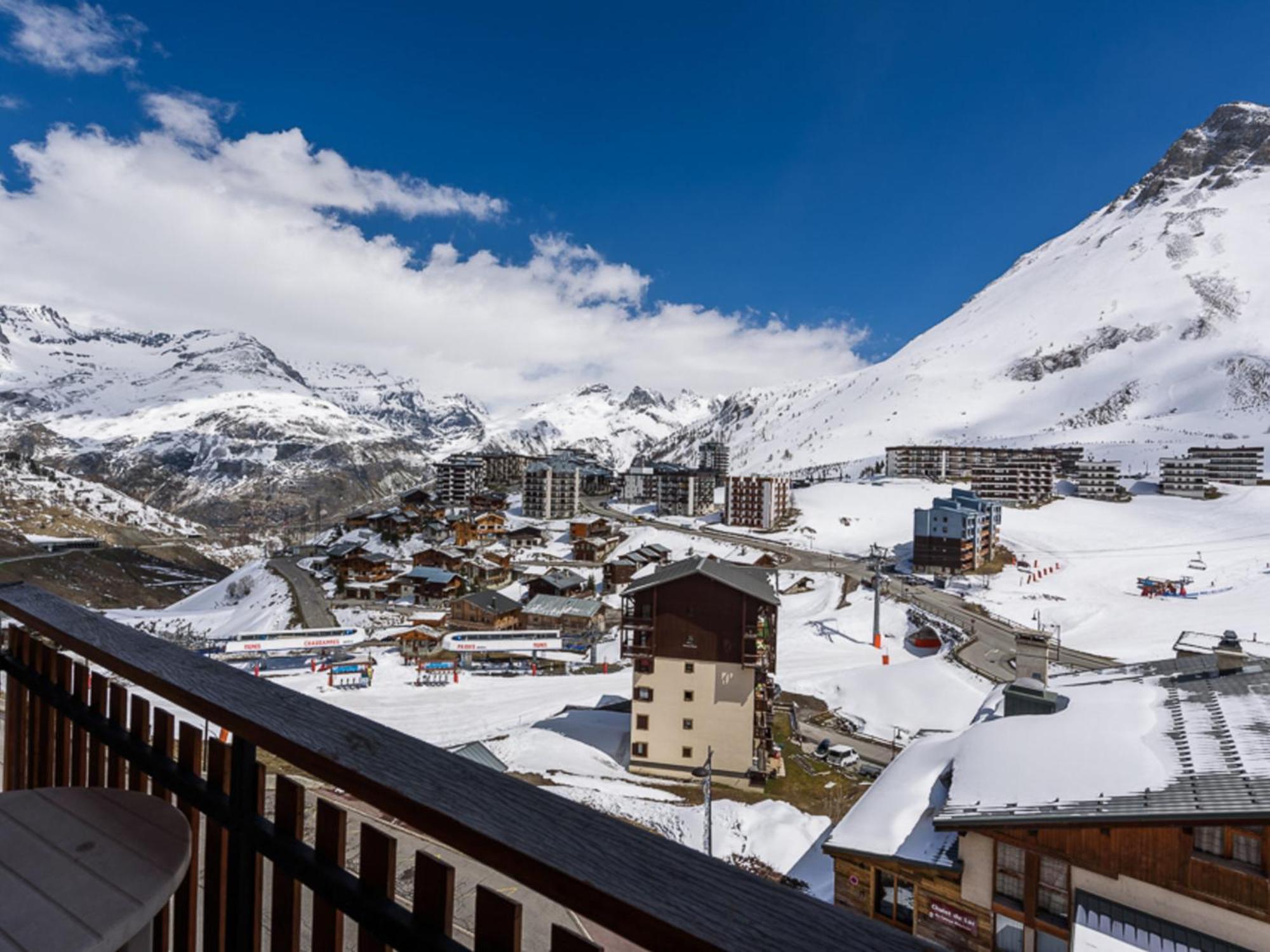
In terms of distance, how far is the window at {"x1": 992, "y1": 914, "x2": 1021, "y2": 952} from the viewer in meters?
8.55

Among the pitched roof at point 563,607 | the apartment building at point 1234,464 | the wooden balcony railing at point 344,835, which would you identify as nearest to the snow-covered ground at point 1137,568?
the apartment building at point 1234,464

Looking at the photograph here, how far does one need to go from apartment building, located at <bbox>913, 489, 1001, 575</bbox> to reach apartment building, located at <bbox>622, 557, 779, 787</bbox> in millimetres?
35292

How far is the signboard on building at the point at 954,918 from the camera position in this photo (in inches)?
352

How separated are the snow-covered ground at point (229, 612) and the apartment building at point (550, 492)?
3271 centimetres

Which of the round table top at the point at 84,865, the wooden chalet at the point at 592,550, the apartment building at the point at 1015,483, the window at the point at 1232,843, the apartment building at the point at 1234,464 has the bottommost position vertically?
the wooden chalet at the point at 592,550

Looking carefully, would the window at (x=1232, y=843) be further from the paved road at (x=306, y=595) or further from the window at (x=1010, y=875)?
the paved road at (x=306, y=595)

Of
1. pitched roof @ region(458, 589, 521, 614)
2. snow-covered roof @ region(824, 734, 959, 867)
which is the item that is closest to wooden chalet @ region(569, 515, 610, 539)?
pitched roof @ region(458, 589, 521, 614)

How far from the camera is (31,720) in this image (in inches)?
109

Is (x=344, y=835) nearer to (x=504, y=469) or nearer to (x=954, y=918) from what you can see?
(x=954, y=918)

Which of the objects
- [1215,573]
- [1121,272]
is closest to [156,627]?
[1215,573]

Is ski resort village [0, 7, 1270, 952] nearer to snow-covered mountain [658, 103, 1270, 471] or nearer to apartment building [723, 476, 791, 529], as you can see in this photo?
apartment building [723, 476, 791, 529]

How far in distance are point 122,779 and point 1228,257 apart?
825ft

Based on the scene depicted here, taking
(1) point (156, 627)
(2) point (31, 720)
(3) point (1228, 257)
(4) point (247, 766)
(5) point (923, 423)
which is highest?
(3) point (1228, 257)

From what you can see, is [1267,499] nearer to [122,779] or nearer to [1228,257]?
[122,779]
